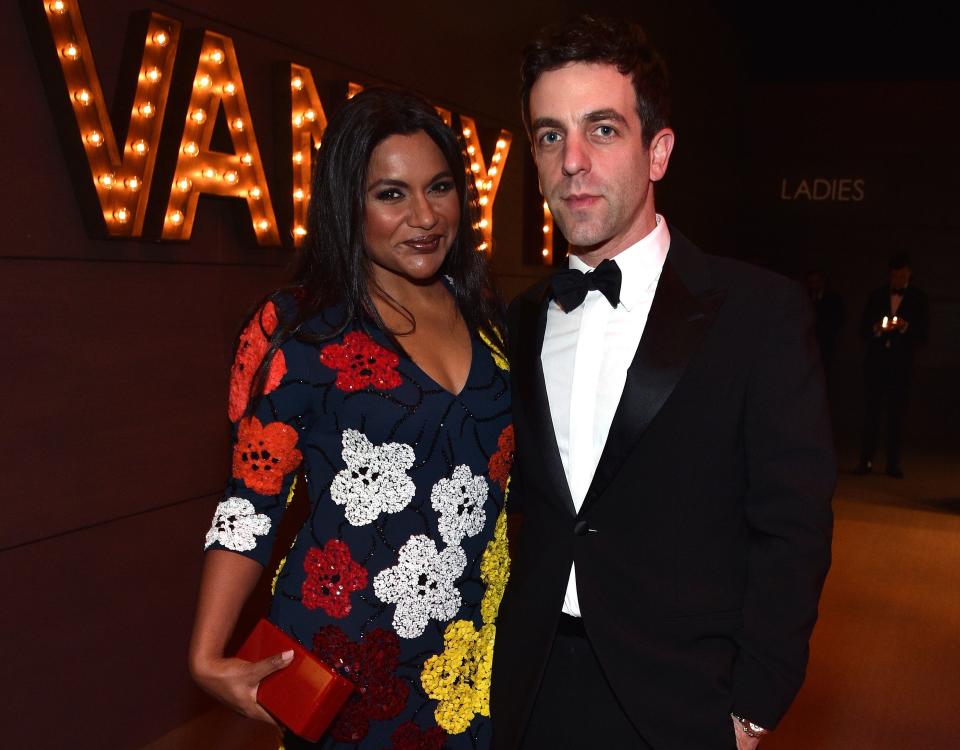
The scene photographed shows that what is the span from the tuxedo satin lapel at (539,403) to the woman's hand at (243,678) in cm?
52

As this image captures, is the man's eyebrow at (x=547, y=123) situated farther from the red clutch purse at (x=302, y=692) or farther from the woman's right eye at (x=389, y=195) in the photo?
the red clutch purse at (x=302, y=692)

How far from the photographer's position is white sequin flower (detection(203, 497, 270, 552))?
67.8 inches

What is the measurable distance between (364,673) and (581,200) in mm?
907

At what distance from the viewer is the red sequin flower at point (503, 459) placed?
1.89 meters

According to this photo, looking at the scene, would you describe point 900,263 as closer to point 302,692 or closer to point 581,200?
point 581,200

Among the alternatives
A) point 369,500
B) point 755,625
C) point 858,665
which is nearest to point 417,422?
point 369,500

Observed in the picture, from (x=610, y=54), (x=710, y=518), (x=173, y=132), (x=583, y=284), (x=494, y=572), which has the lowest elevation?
(x=494, y=572)

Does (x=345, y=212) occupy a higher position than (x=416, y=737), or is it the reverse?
(x=345, y=212)

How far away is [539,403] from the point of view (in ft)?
5.82

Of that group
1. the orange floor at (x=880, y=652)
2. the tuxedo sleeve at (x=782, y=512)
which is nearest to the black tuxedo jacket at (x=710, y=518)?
the tuxedo sleeve at (x=782, y=512)

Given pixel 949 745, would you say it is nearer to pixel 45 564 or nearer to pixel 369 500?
pixel 369 500

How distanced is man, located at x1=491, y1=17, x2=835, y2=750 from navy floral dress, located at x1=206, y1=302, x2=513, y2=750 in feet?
0.43

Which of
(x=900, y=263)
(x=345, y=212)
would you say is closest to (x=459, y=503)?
(x=345, y=212)

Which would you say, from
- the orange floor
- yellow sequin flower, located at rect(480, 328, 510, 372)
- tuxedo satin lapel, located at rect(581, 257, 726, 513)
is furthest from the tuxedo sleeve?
the orange floor
